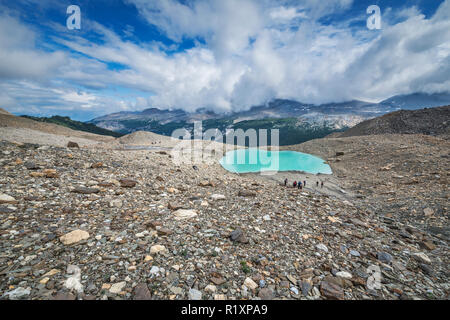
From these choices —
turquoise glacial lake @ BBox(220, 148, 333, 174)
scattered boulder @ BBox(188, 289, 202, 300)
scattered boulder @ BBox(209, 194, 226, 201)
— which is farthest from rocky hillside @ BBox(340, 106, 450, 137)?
scattered boulder @ BBox(188, 289, 202, 300)

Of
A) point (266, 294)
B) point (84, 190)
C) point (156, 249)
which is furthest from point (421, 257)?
point (84, 190)

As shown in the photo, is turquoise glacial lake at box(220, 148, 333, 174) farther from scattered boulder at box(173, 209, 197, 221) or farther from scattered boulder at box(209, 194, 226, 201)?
scattered boulder at box(173, 209, 197, 221)

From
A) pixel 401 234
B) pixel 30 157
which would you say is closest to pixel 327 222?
pixel 401 234

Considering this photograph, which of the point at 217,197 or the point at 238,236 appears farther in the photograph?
the point at 217,197

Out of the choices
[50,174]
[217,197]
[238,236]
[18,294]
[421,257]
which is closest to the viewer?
[18,294]

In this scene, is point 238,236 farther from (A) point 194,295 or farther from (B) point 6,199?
(B) point 6,199

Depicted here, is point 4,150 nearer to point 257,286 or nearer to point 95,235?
point 95,235
